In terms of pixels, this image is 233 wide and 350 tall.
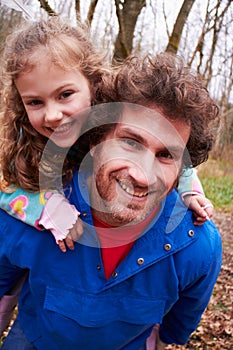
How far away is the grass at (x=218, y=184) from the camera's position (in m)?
9.46

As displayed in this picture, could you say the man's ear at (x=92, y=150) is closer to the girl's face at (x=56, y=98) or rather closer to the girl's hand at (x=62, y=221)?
the girl's face at (x=56, y=98)

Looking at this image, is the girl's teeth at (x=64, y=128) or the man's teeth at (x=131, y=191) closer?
the man's teeth at (x=131, y=191)

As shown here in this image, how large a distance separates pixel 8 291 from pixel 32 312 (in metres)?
0.19

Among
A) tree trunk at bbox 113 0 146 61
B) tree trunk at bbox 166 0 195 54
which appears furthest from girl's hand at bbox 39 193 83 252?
tree trunk at bbox 166 0 195 54

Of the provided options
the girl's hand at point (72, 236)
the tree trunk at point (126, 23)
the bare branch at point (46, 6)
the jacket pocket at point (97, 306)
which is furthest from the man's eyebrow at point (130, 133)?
the tree trunk at point (126, 23)

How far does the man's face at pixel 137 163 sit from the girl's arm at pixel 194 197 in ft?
0.84

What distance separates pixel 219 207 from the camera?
898 centimetres

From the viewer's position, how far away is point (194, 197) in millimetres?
1904

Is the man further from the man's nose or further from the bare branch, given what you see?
the bare branch

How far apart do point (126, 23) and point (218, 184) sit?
25.3 feet

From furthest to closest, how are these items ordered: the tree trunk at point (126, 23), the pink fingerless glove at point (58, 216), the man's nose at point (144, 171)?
the tree trunk at point (126, 23) < the pink fingerless glove at point (58, 216) < the man's nose at point (144, 171)

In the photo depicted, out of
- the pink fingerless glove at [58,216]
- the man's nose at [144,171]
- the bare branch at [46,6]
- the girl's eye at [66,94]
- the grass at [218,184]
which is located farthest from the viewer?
the grass at [218,184]

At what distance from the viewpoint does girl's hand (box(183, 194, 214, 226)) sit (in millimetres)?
1793

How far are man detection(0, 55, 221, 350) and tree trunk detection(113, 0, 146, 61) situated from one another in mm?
2288
